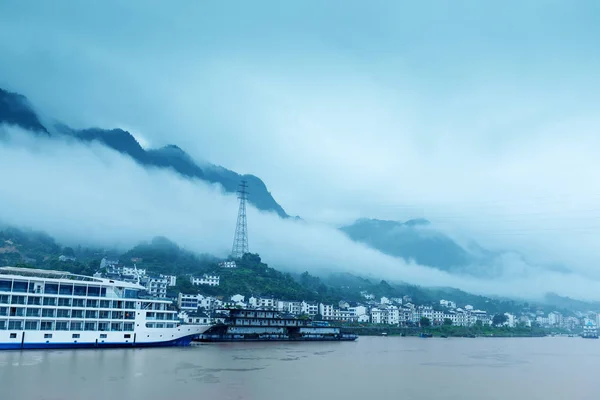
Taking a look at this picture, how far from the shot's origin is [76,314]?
32125 mm

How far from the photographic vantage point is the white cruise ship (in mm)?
30141

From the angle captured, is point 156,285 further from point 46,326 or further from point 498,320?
point 498,320

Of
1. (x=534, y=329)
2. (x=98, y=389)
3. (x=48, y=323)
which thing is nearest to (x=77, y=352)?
(x=48, y=323)

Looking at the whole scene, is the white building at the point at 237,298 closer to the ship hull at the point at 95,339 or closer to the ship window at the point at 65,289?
the ship hull at the point at 95,339

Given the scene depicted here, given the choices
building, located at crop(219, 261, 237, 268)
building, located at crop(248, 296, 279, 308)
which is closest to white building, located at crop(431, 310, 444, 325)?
building, located at crop(248, 296, 279, 308)

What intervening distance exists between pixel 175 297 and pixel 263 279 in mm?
25477

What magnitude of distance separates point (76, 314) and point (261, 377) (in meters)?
14.7

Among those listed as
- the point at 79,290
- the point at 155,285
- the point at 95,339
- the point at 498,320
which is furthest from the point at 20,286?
the point at 498,320

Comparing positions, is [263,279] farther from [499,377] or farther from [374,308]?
[499,377]

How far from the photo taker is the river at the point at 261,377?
788 inches

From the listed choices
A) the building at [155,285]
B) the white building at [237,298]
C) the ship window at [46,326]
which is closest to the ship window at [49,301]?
the ship window at [46,326]

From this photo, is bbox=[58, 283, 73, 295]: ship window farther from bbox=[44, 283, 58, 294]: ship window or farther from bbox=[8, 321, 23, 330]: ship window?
bbox=[8, 321, 23, 330]: ship window

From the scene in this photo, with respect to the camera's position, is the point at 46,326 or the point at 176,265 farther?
the point at 176,265

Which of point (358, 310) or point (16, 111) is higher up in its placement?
point (16, 111)
